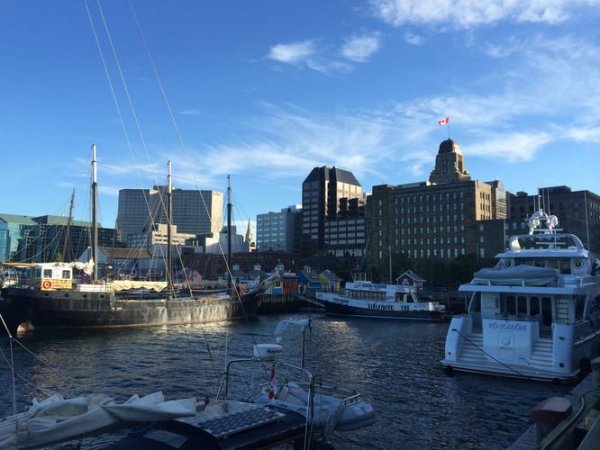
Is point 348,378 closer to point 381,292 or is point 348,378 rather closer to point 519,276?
point 519,276

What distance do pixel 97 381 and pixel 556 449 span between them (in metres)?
22.1

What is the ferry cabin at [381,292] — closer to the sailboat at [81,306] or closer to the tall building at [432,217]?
the sailboat at [81,306]

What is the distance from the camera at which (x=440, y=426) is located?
59.9ft

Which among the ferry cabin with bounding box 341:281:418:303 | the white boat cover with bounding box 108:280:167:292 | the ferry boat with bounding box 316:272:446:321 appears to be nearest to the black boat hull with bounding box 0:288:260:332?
the white boat cover with bounding box 108:280:167:292

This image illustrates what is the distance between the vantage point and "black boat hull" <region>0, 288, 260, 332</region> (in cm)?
4547

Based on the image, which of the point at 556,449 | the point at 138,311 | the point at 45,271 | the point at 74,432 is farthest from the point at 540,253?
the point at 45,271

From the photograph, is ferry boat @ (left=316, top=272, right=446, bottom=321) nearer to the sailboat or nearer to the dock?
the sailboat

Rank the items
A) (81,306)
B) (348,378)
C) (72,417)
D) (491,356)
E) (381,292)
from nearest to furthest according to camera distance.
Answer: (72,417), (491,356), (348,378), (81,306), (381,292)

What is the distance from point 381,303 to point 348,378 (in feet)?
138

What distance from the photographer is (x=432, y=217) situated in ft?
492

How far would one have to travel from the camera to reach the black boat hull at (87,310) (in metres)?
45.5

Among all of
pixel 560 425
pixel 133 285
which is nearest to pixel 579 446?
pixel 560 425

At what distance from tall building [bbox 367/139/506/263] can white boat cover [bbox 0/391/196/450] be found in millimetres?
131673

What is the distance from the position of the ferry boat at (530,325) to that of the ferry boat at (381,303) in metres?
35.5
